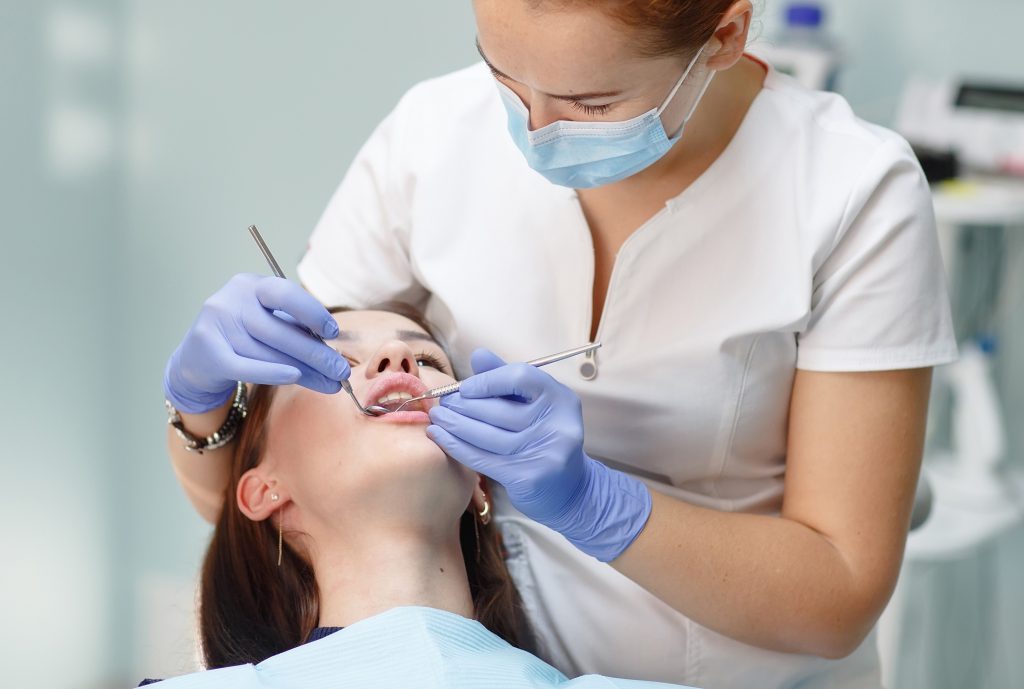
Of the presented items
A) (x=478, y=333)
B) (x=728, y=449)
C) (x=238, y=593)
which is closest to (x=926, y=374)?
(x=728, y=449)

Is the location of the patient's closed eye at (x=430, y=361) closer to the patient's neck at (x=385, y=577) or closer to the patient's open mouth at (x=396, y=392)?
the patient's open mouth at (x=396, y=392)

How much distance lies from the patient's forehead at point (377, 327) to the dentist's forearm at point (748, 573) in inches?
15.9

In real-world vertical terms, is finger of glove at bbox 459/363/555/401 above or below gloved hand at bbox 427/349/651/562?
above

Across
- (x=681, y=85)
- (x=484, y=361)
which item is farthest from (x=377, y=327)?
(x=681, y=85)

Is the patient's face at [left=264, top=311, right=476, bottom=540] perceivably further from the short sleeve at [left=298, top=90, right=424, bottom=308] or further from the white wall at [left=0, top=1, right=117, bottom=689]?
the white wall at [left=0, top=1, right=117, bottom=689]

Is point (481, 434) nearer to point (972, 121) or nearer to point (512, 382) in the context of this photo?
point (512, 382)

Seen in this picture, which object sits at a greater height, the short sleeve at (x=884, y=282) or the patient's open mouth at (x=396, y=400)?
the short sleeve at (x=884, y=282)

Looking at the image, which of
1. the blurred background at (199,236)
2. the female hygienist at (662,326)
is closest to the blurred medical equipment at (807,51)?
the blurred background at (199,236)

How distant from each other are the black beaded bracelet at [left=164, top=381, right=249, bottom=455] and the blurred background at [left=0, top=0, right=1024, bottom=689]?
920mm

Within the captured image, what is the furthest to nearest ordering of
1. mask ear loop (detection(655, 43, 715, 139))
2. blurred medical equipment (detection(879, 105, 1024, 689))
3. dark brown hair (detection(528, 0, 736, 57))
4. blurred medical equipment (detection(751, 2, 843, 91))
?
blurred medical equipment (detection(751, 2, 843, 91))
blurred medical equipment (detection(879, 105, 1024, 689))
mask ear loop (detection(655, 43, 715, 139))
dark brown hair (detection(528, 0, 736, 57))

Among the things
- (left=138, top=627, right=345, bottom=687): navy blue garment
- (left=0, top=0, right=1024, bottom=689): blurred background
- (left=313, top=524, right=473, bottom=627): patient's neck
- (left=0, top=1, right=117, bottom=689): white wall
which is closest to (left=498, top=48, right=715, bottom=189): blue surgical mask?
(left=313, top=524, right=473, bottom=627): patient's neck

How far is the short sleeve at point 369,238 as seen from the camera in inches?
62.8

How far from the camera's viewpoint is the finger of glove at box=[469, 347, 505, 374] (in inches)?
52.4

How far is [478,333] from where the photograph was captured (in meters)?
1.52
